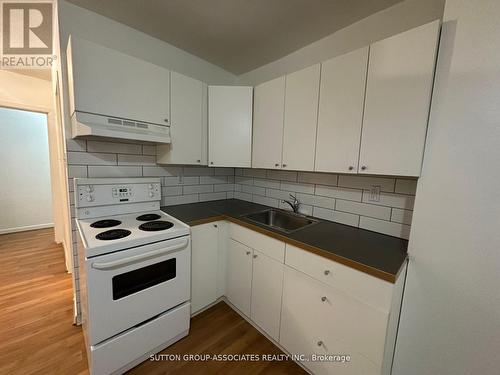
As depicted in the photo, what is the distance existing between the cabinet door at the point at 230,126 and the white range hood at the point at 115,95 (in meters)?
0.45

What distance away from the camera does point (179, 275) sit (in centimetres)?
151

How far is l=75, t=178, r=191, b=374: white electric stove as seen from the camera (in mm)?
1176

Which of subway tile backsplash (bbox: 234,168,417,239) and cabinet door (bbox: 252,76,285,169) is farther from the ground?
cabinet door (bbox: 252,76,285,169)

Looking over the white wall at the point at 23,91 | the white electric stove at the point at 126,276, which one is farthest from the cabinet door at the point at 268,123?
the white wall at the point at 23,91

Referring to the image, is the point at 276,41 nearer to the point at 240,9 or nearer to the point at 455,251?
the point at 240,9

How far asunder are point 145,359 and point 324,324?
126 centimetres

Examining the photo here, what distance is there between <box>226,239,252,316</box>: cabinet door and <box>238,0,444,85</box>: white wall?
1.81 m

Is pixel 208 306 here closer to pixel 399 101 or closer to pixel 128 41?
pixel 399 101

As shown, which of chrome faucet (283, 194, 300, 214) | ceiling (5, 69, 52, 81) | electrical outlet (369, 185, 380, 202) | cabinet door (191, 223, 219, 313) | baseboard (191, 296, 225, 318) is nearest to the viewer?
electrical outlet (369, 185, 380, 202)

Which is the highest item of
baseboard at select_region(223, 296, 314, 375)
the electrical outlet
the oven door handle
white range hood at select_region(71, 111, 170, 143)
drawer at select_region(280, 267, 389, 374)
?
white range hood at select_region(71, 111, 170, 143)

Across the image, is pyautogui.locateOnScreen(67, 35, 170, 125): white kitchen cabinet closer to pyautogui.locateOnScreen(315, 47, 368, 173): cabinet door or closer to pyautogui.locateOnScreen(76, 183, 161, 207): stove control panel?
pyautogui.locateOnScreen(76, 183, 161, 207): stove control panel

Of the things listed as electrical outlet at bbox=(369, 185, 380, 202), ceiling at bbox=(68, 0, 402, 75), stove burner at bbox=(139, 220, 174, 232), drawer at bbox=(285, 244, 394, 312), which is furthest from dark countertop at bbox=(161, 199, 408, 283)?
ceiling at bbox=(68, 0, 402, 75)

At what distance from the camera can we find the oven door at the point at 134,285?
1159 millimetres

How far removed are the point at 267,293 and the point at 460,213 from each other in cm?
125
